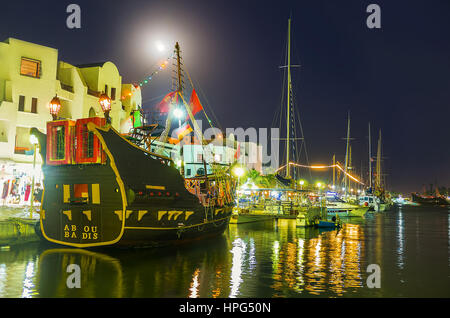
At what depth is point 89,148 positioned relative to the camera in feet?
60.6

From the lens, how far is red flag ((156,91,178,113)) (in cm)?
2658

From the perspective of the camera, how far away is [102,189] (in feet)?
60.4

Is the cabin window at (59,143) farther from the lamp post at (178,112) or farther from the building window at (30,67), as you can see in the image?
the building window at (30,67)

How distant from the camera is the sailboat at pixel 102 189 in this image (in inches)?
713

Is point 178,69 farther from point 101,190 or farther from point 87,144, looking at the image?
point 101,190

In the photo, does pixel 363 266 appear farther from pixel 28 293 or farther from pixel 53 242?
pixel 53 242

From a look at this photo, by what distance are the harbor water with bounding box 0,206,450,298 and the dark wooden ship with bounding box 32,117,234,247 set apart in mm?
1009

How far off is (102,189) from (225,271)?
7270 millimetres

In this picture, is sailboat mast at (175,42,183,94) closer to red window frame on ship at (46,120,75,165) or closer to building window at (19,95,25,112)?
red window frame on ship at (46,120,75,165)

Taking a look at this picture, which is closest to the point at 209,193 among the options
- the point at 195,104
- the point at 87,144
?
the point at 195,104

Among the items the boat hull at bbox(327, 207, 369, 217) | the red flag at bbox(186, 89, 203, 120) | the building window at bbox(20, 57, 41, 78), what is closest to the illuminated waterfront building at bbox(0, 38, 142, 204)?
the building window at bbox(20, 57, 41, 78)
